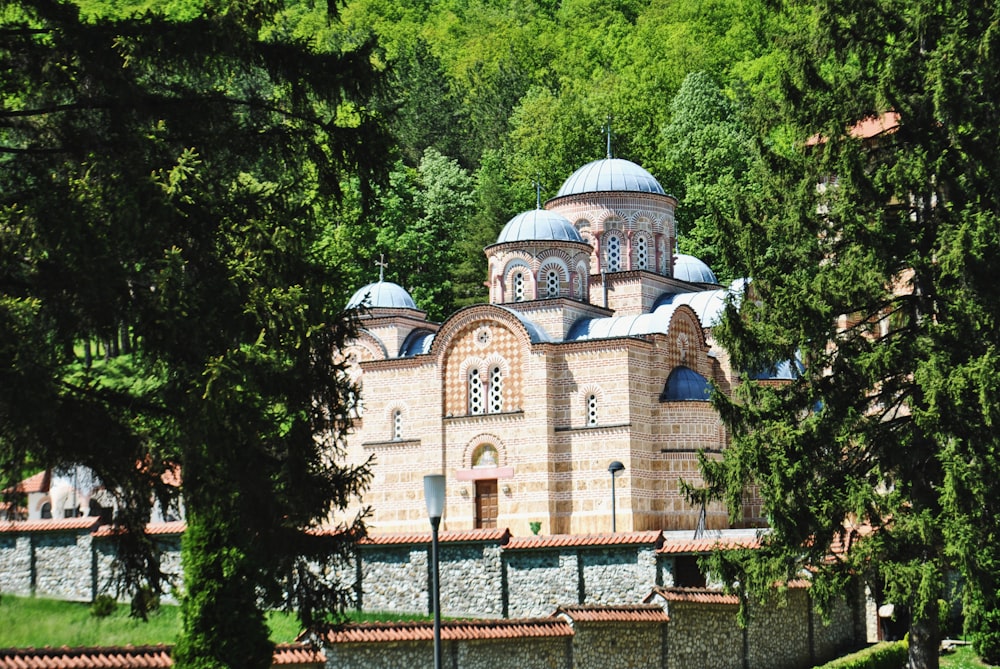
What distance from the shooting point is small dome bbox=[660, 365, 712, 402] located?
30.3 metres

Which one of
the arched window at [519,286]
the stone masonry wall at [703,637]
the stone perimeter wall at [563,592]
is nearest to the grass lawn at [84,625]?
the stone perimeter wall at [563,592]

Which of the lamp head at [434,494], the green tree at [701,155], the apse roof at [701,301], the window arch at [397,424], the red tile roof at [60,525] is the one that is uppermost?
the green tree at [701,155]

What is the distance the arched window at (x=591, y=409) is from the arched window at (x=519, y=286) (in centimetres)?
355

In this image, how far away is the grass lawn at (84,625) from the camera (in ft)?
65.3

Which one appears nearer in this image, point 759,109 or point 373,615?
point 759,109

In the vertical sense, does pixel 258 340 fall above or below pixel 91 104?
below

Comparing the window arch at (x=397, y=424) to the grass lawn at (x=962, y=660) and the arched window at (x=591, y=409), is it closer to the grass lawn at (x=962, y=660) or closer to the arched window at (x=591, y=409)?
the arched window at (x=591, y=409)

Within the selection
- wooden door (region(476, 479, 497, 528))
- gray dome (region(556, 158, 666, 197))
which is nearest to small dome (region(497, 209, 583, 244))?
gray dome (region(556, 158, 666, 197))

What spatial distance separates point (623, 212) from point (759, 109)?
17.3 meters

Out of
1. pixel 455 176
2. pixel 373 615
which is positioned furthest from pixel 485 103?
pixel 373 615

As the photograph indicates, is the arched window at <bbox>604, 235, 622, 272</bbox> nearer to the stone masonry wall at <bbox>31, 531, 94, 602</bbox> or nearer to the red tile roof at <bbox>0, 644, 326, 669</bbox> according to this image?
the stone masonry wall at <bbox>31, 531, 94, 602</bbox>

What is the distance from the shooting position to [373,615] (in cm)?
2289

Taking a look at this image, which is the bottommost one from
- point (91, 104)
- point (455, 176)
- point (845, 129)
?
point (91, 104)

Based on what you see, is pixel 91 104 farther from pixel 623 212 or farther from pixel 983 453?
pixel 623 212
